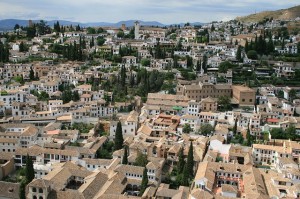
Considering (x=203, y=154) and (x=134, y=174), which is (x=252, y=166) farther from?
(x=134, y=174)

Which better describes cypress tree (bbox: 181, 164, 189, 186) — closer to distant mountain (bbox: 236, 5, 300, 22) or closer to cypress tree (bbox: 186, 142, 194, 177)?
cypress tree (bbox: 186, 142, 194, 177)

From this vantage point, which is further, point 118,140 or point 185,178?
point 118,140

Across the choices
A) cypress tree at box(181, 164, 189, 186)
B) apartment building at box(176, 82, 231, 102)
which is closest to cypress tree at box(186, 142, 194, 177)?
cypress tree at box(181, 164, 189, 186)

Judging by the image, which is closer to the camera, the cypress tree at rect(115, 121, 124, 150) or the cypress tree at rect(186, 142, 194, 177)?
the cypress tree at rect(186, 142, 194, 177)

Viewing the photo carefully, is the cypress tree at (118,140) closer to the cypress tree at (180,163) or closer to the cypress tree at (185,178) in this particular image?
the cypress tree at (180,163)

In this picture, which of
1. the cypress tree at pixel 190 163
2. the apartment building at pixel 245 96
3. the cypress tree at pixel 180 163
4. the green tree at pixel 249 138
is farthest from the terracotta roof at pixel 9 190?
the apartment building at pixel 245 96

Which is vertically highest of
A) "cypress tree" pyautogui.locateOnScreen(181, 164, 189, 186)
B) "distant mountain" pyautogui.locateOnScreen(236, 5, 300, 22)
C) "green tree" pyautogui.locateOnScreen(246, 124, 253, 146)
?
"distant mountain" pyautogui.locateOnScreen(236, 5, 300, 22)

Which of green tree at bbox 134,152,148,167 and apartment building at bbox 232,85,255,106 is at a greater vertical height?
apartment building at bbox 232,85,255,106

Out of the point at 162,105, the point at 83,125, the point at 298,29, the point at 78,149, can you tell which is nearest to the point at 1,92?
the point at 83,125

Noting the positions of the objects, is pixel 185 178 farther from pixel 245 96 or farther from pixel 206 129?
pixel 245 96

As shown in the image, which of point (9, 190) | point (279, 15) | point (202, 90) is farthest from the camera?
point (279, 15)

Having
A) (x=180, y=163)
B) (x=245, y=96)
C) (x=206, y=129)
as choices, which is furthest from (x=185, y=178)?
(x=245, y=96)
